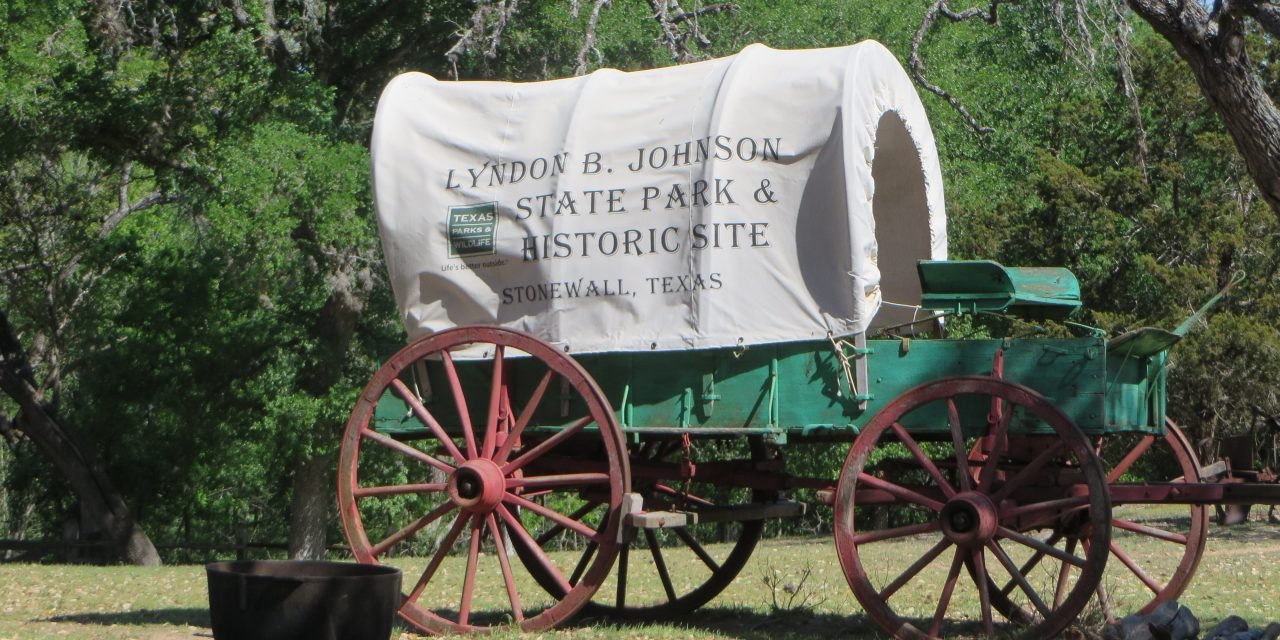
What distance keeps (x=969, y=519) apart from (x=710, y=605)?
3389 mm

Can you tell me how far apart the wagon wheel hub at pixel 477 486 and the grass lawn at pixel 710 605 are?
0.72 metres

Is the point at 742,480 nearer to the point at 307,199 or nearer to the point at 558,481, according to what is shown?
the point at 558,481

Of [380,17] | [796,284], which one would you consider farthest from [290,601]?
[380,17]

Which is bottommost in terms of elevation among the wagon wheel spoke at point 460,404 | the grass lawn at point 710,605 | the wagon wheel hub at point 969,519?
the grass lawn at point 710,605

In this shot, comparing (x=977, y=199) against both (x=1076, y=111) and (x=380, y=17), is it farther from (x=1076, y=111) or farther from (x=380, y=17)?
(x=380, y=17)

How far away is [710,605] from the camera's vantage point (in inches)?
394

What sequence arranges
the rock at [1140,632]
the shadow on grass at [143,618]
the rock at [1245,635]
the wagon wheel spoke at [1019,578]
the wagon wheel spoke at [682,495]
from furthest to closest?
1. the shadow on grass at [143,618]
2. the wagon wheel spoke at [682,495]
3. the wagon wheel spoke at [1019,578]
4. the rock at [1140,632]
5. the rock at [1245,635]

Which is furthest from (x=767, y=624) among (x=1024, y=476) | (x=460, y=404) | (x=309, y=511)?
(x=309, y=511)

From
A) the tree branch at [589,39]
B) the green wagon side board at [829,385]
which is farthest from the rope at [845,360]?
the tree branch at [589,39]

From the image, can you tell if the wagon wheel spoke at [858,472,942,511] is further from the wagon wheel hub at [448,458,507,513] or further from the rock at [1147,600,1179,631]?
the wagon wheel hub at [448,458,507,513]

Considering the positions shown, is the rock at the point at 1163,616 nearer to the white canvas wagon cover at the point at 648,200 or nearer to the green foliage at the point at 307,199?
the white canvas wagon cover at the point at 648,200

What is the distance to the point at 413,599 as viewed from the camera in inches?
309

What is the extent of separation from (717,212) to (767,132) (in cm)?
52

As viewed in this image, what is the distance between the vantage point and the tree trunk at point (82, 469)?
21.0 meters
